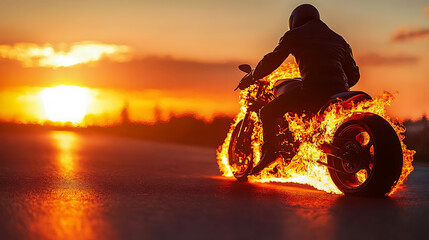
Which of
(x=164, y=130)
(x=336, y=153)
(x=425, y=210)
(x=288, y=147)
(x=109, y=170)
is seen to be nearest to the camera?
(x=425, y=210)

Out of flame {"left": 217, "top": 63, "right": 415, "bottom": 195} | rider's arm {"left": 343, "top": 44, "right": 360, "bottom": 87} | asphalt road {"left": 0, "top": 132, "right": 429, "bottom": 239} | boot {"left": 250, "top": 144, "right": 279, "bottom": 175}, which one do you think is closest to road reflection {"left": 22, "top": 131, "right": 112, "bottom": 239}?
asphalt road {"left": 0, "top": 132, "right": 429, "bottom": 239}

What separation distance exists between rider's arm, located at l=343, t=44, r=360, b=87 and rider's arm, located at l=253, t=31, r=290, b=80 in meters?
0.79

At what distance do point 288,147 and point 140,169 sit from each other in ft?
14.8

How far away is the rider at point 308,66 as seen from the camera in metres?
7.20

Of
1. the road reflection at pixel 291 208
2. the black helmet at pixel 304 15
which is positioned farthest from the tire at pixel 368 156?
the black helmet at pixel 304 15

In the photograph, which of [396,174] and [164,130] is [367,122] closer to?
[396,174]

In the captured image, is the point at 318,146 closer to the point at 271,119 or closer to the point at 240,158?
the point at 271,119

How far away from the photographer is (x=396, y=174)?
631 centimetres

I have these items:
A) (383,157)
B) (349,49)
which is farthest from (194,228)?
(349,49)

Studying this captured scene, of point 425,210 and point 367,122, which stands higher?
point 367,122

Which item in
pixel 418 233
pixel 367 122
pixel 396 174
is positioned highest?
pixel 367 122

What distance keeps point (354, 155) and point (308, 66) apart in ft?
4.24

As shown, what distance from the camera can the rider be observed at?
720cm

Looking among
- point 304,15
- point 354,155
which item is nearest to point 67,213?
point 354,155
